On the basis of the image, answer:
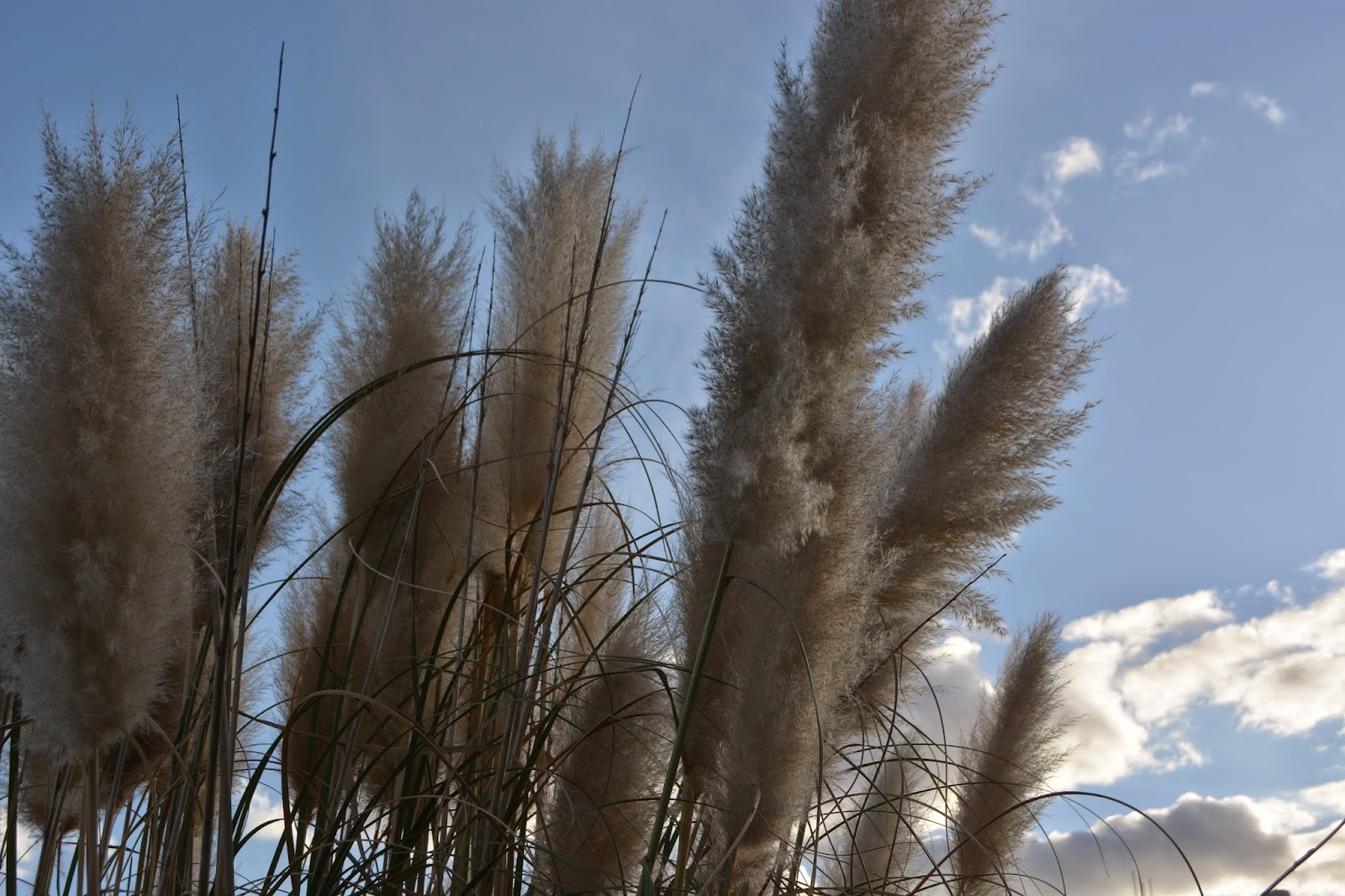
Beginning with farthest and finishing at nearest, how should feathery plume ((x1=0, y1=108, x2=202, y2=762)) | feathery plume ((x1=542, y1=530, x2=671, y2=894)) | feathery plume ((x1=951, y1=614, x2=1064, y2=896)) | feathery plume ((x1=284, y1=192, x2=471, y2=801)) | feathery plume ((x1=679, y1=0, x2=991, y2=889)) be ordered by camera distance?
feathery plume ((x1=951, y1=614, x2=1064, y2=896))
feathery plume ((x1=284, y1=192, x2=471, y2=801))
feathery plume ((x1=542, y1=530, x2=671, y2=894))
feathery plume ((x1=679, y1=0, x2=991, y2=889))
feathery plume ((x1=0, y1=108, x2=202, y2=762))

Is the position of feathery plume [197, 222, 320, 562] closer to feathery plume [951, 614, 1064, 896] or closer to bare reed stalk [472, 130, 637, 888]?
bare reed stalk [472, 130, 637, 888]

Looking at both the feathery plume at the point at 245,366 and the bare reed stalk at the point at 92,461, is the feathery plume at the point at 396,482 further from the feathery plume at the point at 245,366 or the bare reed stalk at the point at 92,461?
the bare reed stalk at the point at 92,461

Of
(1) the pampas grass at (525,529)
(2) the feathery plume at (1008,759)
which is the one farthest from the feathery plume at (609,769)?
(2) the feathery plume at (1008,759)

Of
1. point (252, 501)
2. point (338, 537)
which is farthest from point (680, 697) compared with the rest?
point (338, 537)

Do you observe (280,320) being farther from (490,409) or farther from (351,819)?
(351,819)

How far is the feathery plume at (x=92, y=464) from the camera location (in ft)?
4.98

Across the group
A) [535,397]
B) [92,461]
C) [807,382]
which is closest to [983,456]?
[807,382]

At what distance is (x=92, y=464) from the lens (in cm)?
153

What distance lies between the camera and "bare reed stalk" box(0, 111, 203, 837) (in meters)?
1.52

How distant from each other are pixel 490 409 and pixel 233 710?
1.19 metres

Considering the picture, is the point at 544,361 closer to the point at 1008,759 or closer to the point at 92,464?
the point at 92,464

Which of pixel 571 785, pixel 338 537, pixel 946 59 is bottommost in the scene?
pixel 571 785

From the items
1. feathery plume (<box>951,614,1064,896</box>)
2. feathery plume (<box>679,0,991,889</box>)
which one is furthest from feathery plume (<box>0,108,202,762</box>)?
feathery plume (<box>951,614,1064,896</box>)

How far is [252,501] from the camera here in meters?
1.33
